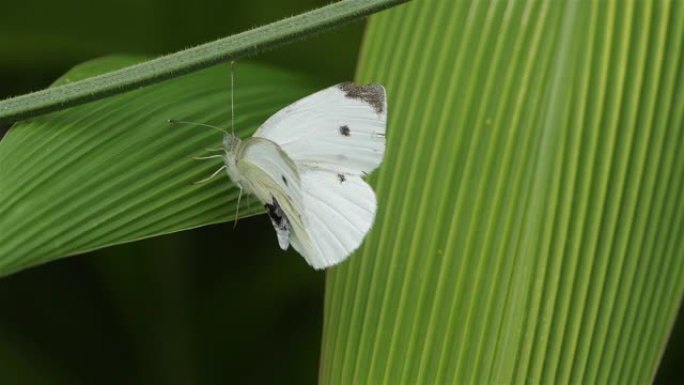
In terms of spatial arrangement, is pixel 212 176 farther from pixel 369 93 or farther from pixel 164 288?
pixel 164 288

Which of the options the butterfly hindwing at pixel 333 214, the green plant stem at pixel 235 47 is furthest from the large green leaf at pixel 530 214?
the green plant stem at pixel 235 47

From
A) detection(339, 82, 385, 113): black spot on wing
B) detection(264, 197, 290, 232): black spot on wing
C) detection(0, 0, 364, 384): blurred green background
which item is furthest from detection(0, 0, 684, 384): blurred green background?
detection(339, 82, 385, 113): black spot on wing

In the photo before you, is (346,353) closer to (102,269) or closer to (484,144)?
(484,144)

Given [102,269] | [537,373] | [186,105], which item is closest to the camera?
[537,373]

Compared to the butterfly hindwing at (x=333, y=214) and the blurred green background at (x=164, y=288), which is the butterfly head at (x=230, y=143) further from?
the blurred green background at (x=164, y=288)

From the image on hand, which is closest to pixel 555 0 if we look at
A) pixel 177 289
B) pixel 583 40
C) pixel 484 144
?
pixel 583 40

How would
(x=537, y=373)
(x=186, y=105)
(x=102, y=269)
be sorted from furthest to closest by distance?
(x=102, y=269)
(x=186, y=105)
(x=537, y=373)
